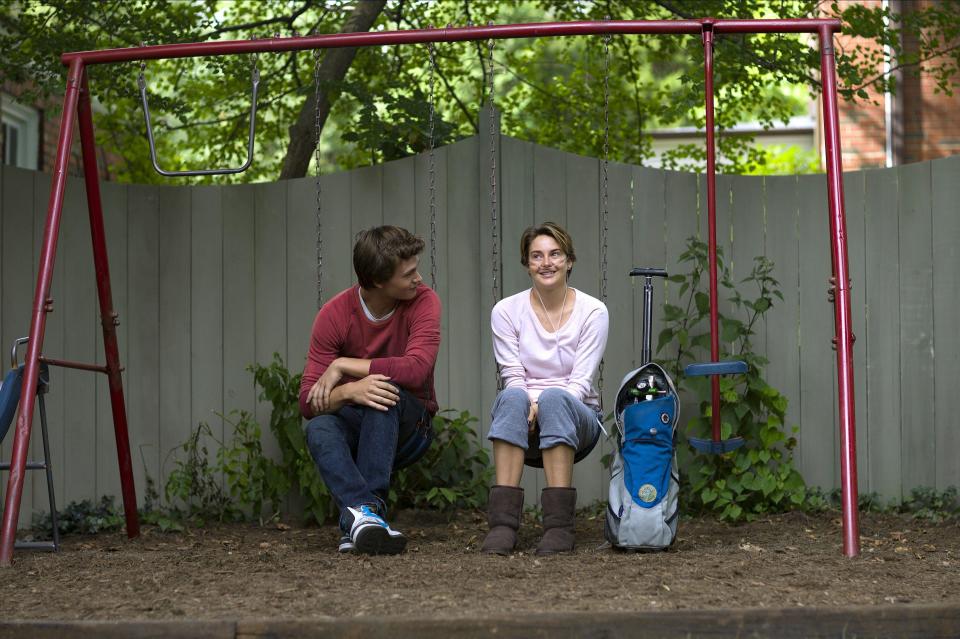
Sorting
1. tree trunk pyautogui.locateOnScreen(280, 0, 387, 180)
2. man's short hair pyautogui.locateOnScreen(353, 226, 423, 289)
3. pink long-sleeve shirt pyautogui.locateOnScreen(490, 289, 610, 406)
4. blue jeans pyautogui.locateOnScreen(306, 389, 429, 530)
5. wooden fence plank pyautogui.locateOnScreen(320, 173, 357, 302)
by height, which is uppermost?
tree trunk pyautogui.locateOnScreen(280, 0, 387, 180)

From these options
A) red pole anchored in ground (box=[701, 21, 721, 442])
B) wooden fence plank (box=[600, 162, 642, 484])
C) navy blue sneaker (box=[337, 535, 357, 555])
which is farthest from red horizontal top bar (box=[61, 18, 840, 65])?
navy blue sneaker (box=[337, 535, 357, 555])

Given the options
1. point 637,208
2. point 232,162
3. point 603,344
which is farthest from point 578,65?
point 603,344

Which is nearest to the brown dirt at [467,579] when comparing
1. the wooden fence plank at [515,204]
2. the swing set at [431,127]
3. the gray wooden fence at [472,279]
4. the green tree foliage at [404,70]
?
the swing set at [431,127]

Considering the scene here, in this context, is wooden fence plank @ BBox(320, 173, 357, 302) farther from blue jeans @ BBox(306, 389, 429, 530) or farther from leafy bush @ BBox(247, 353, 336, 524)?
blue jeans @ BBox(306, 389, 429, 530)

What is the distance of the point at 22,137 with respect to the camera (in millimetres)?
8977

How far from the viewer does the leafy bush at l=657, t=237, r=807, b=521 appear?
4.68 metres

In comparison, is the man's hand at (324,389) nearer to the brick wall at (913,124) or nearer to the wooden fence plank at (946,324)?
Answer: the wooden fence plank at (946,324)

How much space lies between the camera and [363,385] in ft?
12.5

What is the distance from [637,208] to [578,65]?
15.3ft

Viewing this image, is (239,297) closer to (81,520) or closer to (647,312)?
(81,520)

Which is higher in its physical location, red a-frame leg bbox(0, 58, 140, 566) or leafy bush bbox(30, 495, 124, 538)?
red a-frame leg bbox(0, 58, 140, 566)

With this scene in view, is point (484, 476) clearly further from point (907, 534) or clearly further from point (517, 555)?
point (907, 534)

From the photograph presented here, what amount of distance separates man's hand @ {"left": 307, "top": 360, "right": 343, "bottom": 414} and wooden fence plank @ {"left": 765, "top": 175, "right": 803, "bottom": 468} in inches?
82.8

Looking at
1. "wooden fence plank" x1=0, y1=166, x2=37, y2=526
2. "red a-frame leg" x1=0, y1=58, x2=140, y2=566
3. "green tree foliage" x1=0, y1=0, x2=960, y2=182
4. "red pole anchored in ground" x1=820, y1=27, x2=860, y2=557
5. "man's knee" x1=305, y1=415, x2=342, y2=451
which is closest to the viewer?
"red pole anchored in ground" x1=820, y1=27, x2=860, y2=557
